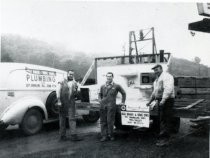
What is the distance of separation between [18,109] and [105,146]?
261cm

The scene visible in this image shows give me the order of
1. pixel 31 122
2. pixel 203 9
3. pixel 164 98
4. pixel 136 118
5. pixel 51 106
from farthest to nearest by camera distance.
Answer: pixel 51 106 → pixel 31 122 → pixel 136 118 → pixel 164 98 → pixel 203 9

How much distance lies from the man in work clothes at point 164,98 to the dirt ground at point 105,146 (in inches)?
13.1

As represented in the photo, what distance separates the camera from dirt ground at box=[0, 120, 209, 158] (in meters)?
5.82

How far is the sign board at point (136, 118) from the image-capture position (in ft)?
21.3

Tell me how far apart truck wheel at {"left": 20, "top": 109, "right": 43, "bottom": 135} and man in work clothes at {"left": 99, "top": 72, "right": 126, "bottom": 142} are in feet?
7.21

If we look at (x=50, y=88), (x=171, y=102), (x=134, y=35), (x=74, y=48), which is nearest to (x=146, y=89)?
(x=171, y=102)

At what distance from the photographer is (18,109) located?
25.3ft

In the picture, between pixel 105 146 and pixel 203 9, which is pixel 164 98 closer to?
pixel 105 146

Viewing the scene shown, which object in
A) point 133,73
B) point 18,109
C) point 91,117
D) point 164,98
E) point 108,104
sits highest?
point 133,73

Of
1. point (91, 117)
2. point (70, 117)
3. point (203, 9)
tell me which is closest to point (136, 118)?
point (70, 117)

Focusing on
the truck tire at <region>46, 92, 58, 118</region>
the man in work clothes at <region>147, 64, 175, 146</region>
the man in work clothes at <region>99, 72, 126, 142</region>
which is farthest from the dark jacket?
the truck tire at <region>46, 92, 58, 118</region>

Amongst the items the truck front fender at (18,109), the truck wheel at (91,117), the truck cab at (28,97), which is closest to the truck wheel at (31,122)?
the truck cab at (28,97)

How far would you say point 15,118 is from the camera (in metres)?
7.59

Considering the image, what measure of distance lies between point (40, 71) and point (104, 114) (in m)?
2.86
